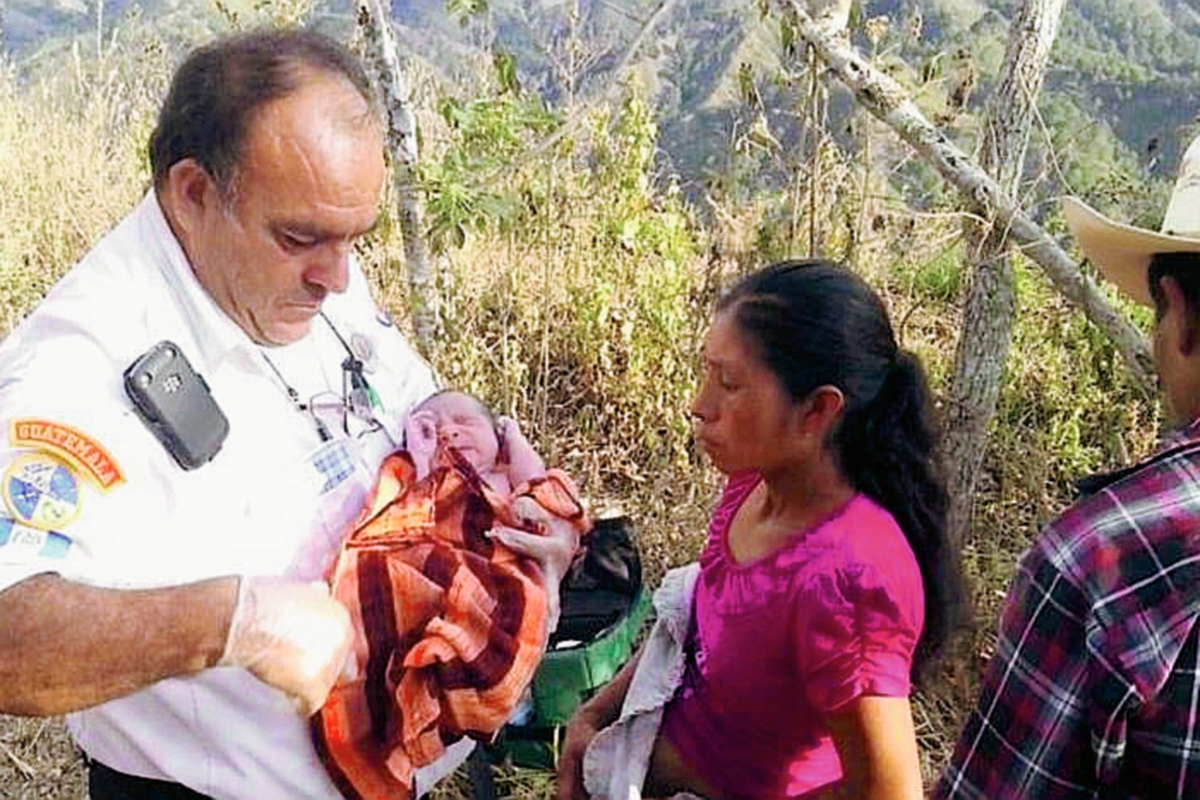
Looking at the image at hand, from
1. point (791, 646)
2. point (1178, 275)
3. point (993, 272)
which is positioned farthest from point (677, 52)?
point (1178, 275)

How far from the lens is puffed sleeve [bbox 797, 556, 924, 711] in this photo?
1654 millimetres

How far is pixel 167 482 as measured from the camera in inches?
59.4

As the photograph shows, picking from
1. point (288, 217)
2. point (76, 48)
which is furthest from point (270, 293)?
point (76, 48)

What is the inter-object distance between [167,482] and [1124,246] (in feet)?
3.92

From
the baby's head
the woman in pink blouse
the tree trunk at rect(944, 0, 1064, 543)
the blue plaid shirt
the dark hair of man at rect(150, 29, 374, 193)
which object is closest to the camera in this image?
the blue plaid shirt

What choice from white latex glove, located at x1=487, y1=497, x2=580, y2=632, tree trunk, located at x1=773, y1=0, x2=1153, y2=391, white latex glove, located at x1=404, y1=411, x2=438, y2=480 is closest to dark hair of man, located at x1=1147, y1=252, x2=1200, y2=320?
white latex glove, located at x1=487, y1=497, x2=580, y2=632

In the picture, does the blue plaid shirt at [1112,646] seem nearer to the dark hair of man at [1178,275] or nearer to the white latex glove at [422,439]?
the dark hair of man at [1178,275]

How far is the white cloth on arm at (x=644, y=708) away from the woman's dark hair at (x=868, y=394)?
0.40 meters

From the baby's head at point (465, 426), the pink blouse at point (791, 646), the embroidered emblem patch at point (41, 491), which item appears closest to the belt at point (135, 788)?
the embroidered emblem patch at point (41, 491)

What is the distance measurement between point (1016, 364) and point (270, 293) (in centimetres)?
325

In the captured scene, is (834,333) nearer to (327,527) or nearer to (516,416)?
(327,527)

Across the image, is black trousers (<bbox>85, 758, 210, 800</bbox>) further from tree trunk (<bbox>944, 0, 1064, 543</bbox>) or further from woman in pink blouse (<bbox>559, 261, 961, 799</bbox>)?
tree trunk (<bbox>944, 0, 1064, 543</bbox>)

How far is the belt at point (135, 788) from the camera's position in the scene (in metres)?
1.67

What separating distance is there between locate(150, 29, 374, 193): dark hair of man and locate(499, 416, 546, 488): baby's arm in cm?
68
